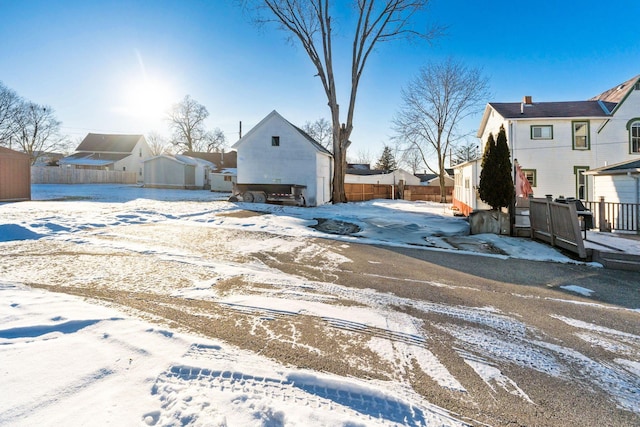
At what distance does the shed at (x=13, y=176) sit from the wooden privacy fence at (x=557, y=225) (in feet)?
75.1

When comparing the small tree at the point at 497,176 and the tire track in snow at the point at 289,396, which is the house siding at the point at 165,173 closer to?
the small tree at the point at 497,176

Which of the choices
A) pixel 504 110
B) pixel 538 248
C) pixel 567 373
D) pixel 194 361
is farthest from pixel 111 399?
pixel 504 110

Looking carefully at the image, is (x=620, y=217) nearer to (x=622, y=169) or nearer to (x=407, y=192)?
(x=622, y=169)

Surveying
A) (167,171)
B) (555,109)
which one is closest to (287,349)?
(555,109)

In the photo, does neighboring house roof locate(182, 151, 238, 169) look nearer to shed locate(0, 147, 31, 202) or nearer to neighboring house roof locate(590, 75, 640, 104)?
shed locate(0, 147, 31, 202)

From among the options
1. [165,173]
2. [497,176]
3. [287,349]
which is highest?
[165,173]

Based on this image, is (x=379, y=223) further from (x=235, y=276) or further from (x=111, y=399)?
(x=111, y=399)

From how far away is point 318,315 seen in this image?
347 centimetres

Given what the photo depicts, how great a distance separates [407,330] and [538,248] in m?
6.37

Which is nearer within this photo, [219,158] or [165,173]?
[165,173]

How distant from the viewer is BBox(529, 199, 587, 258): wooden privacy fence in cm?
673

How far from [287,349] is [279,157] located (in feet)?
59.2

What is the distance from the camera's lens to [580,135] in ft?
58.0

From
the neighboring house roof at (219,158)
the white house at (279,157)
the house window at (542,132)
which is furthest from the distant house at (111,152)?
the house window at (542,132)
